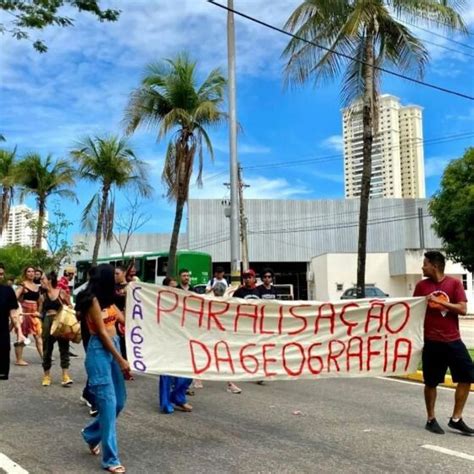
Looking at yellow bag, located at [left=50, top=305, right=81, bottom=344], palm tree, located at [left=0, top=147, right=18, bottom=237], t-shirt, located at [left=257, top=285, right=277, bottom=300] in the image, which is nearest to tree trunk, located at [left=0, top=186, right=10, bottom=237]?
palm tree, located at [left=0, top=147, right=18, bottom=237]

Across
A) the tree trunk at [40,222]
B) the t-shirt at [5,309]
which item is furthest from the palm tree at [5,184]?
the t-shirt at [5,309]

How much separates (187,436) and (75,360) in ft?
21.5

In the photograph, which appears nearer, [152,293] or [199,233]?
[152,293]

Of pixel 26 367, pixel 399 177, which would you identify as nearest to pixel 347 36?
pixel 26 367

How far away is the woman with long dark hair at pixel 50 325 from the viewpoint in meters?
9.18

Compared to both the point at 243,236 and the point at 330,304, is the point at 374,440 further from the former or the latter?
the point at 243,236

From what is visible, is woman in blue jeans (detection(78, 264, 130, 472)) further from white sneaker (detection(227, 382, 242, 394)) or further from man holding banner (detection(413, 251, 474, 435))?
white sneaker (detection(227, 382, 242, 394))

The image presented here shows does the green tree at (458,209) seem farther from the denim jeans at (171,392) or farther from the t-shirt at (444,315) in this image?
Result: the denim jeans at (171,392)

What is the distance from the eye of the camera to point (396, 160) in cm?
4525

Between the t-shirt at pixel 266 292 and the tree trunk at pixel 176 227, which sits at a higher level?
the tree trunk at pixel 176 227

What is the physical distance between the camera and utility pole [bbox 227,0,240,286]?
49.4 ft

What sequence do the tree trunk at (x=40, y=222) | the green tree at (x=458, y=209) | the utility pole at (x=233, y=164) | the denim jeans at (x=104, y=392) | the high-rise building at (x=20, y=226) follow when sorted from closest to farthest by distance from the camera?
the denim jeans at (x=104, y=392), the utility pole at (x=233, y=164), the green tree at (x=458, y=209), the tree trunk at (x=40, y=222), the high-rise building at (x=20, y=226)

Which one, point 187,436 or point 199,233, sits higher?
point 199,233

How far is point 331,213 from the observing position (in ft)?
184
